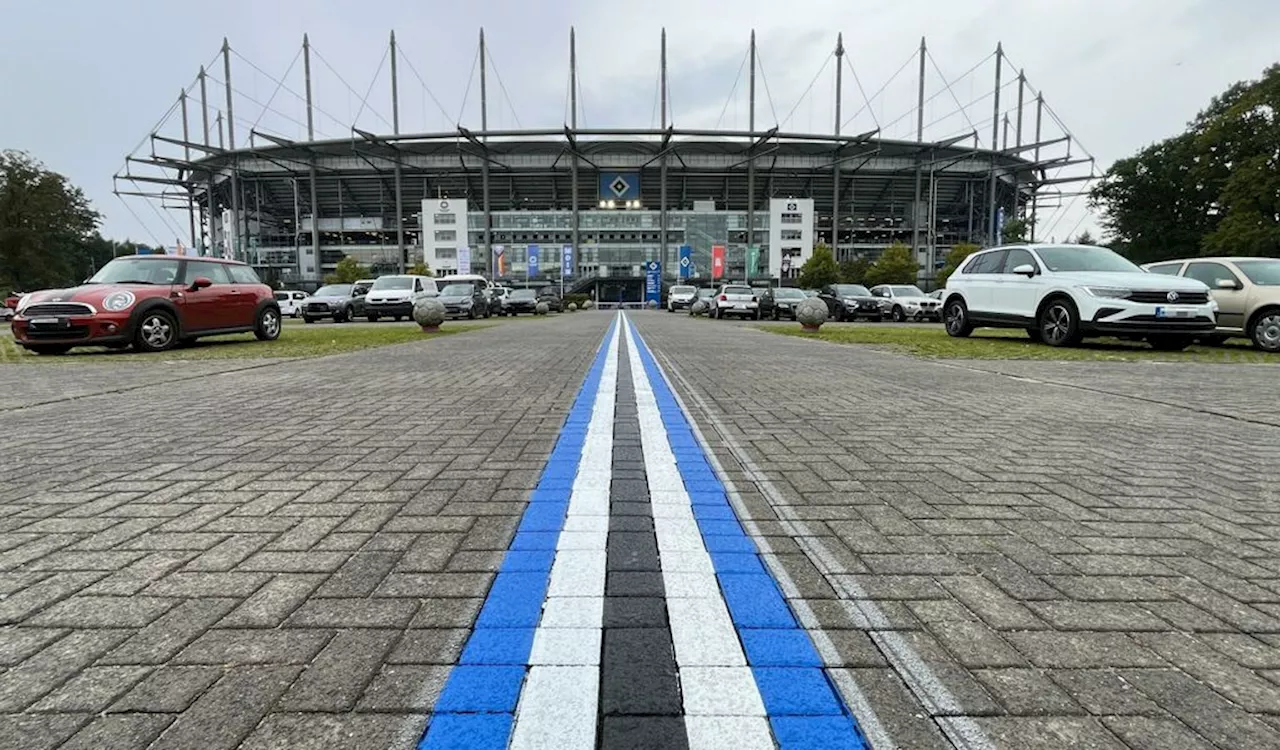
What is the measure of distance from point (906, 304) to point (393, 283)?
2149 cm

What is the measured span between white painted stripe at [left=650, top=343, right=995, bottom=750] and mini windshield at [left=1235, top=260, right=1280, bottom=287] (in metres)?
13.8

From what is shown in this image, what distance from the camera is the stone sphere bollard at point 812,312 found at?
1802 cm

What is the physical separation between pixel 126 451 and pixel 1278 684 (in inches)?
210

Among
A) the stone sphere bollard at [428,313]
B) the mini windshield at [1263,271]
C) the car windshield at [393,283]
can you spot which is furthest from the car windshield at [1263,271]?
the car windshield at [393,283]

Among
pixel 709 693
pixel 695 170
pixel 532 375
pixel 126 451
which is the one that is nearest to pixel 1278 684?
pixel 709 693

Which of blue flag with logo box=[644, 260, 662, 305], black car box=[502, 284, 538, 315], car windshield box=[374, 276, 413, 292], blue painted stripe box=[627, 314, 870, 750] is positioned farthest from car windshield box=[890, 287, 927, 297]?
blue flag with logo box=[644, 260, 662, 305]

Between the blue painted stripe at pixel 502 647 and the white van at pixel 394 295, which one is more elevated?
the white van at pixel 394 295

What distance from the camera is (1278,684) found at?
5.38 ft

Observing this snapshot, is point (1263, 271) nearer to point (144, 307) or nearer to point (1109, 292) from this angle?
point (1109, 292)

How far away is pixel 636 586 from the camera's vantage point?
216 cm

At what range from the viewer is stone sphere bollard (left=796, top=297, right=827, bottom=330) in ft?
59.1

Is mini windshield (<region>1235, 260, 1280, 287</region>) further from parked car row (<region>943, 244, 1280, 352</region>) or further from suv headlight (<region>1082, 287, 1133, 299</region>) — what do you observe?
suv headlight (<region>1082, 287, 1133, 299</region>)

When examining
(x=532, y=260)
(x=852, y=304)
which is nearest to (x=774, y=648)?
(x=852, y=304)

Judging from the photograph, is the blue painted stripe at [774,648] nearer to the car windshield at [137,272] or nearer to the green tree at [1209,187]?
the car windshield at [137,272]
